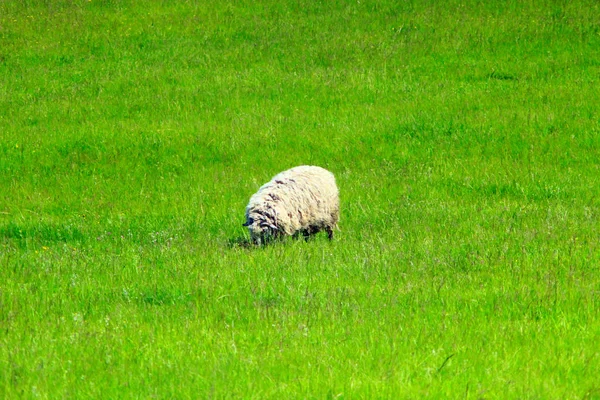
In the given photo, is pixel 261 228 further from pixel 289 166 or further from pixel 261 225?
pixel 289 166

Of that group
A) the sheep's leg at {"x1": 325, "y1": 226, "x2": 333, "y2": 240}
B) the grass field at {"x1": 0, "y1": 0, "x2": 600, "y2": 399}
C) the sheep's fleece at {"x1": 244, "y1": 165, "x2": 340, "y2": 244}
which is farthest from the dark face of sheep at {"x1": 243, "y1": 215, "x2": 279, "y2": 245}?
the sheep's leg at {"x1": 325, "y1": 226, "x2": 333, "y2": 240}

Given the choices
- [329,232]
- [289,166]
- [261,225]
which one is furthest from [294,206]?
[289,166]

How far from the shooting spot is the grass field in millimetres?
5828

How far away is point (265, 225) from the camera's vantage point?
9797mm

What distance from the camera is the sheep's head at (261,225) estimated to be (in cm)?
978

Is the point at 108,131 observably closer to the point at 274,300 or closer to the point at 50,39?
the point at 50,39

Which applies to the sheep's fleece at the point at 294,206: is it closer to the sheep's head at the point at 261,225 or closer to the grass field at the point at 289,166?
the sheep's head at the point at 261,225

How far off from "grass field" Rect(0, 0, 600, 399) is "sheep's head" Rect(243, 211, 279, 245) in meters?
0.31

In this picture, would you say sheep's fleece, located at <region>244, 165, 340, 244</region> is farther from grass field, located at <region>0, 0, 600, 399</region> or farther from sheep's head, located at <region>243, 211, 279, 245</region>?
grass field, located at <region>0, 0, 600, 399</region>

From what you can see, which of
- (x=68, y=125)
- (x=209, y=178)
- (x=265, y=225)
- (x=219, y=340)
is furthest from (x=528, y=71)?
(x=219, y=340)

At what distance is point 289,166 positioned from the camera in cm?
1541

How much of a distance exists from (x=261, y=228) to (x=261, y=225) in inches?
1.5

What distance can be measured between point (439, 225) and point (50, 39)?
56.7ft

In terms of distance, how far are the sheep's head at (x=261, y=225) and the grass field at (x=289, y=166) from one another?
0.31m
